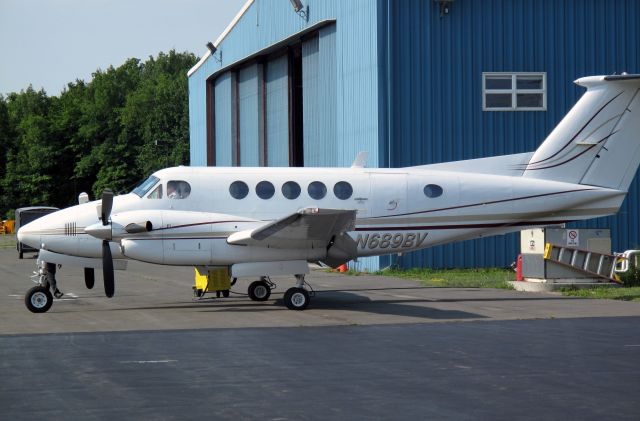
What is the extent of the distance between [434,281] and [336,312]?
8974 millimetres

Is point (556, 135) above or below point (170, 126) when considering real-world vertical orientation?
below

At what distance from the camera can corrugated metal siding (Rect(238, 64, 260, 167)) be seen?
153 ft

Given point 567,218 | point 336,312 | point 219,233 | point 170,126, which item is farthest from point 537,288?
point 170,126

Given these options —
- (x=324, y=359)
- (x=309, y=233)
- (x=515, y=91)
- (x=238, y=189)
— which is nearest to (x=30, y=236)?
(x=238, y=189)

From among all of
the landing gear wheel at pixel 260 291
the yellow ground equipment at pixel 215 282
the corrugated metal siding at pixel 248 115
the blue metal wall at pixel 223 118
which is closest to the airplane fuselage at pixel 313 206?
the landing gear wheel at pixel 260 291

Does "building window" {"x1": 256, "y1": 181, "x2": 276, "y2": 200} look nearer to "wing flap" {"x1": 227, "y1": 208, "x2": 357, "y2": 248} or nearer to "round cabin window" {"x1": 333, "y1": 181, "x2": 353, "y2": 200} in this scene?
"wing flap" {"x1": 227, "y1": 208, "x2": 357, "y2": 248}

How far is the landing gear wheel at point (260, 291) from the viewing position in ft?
70.7

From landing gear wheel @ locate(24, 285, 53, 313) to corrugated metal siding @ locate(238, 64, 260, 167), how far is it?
28.4 m

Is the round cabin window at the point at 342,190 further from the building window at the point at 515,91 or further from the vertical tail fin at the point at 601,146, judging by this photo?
the building window at the point at 515,91

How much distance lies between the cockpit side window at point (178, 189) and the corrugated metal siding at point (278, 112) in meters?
22.7

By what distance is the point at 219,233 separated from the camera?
1925cm

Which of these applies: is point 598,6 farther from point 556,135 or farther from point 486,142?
point 556,135

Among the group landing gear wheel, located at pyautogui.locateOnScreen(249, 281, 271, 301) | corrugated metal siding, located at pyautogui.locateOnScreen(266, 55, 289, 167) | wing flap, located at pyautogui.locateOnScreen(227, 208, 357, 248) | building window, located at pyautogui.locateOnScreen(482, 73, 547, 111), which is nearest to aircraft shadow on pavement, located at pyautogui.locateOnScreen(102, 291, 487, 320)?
landing gear wheel, located at pyautogui.locateOnScreen(249, 281, 271, 301)

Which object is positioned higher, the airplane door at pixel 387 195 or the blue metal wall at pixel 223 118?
the blue metal wall at pixel 223 118
